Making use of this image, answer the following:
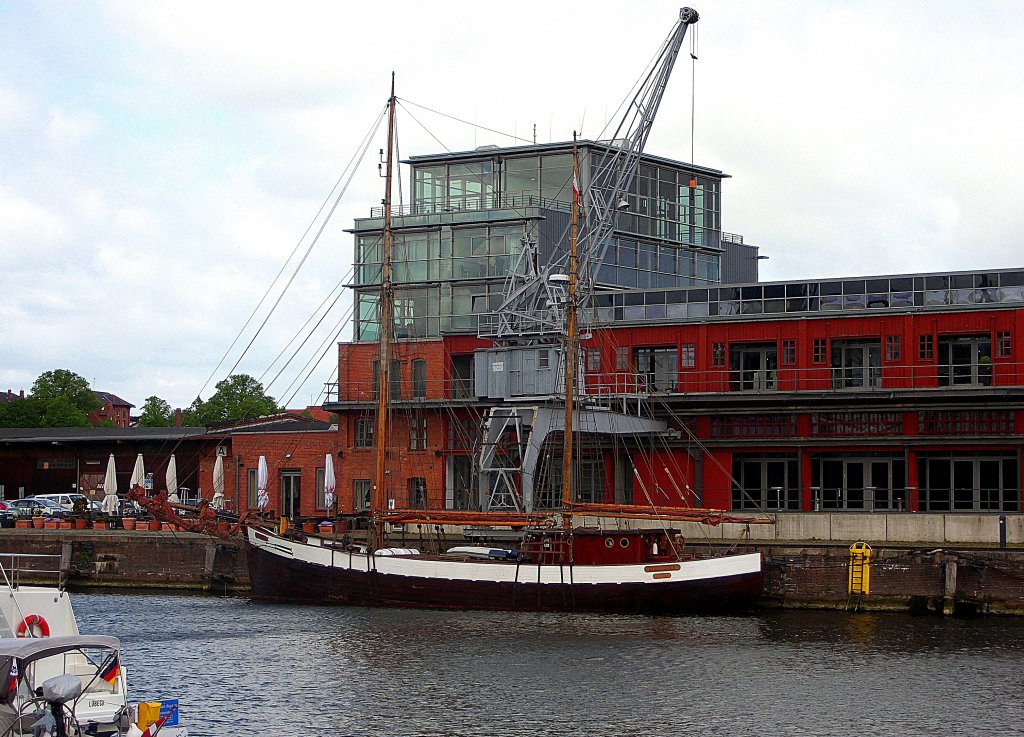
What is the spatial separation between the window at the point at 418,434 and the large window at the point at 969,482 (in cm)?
2285

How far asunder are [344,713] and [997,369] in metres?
35.2

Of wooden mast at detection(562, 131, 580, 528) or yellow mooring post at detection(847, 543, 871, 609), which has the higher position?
wooden mast at detection(562, 131, 580, 528)

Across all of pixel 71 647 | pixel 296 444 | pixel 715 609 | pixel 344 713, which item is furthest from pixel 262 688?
pixel 296 444

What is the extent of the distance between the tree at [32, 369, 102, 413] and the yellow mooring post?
316ft

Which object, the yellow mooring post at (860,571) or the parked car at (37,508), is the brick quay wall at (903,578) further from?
the parked car at (37,508)

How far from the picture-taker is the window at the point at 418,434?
68.8 m

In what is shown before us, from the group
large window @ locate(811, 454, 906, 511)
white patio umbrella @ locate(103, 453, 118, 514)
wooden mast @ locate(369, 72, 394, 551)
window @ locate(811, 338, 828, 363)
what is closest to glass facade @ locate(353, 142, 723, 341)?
wooden mast @ locate(369, 72, 394, 551)

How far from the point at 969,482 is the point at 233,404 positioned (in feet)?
278

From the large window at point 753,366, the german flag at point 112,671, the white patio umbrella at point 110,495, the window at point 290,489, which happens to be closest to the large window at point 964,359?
the large window at point 753,366

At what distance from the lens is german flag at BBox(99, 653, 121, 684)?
2481cm

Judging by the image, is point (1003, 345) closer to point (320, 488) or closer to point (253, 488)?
point (320, 488)

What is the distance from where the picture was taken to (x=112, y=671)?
2492 cm

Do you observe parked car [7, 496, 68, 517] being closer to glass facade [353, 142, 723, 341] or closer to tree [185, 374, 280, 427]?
glass facade [353, 142, 723, 341]

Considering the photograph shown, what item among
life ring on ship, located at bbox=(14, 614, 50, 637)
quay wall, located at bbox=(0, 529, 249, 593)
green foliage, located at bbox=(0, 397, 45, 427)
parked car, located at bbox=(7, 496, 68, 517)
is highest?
green foliage, located at bbox=(0, 397, 45, 427)
